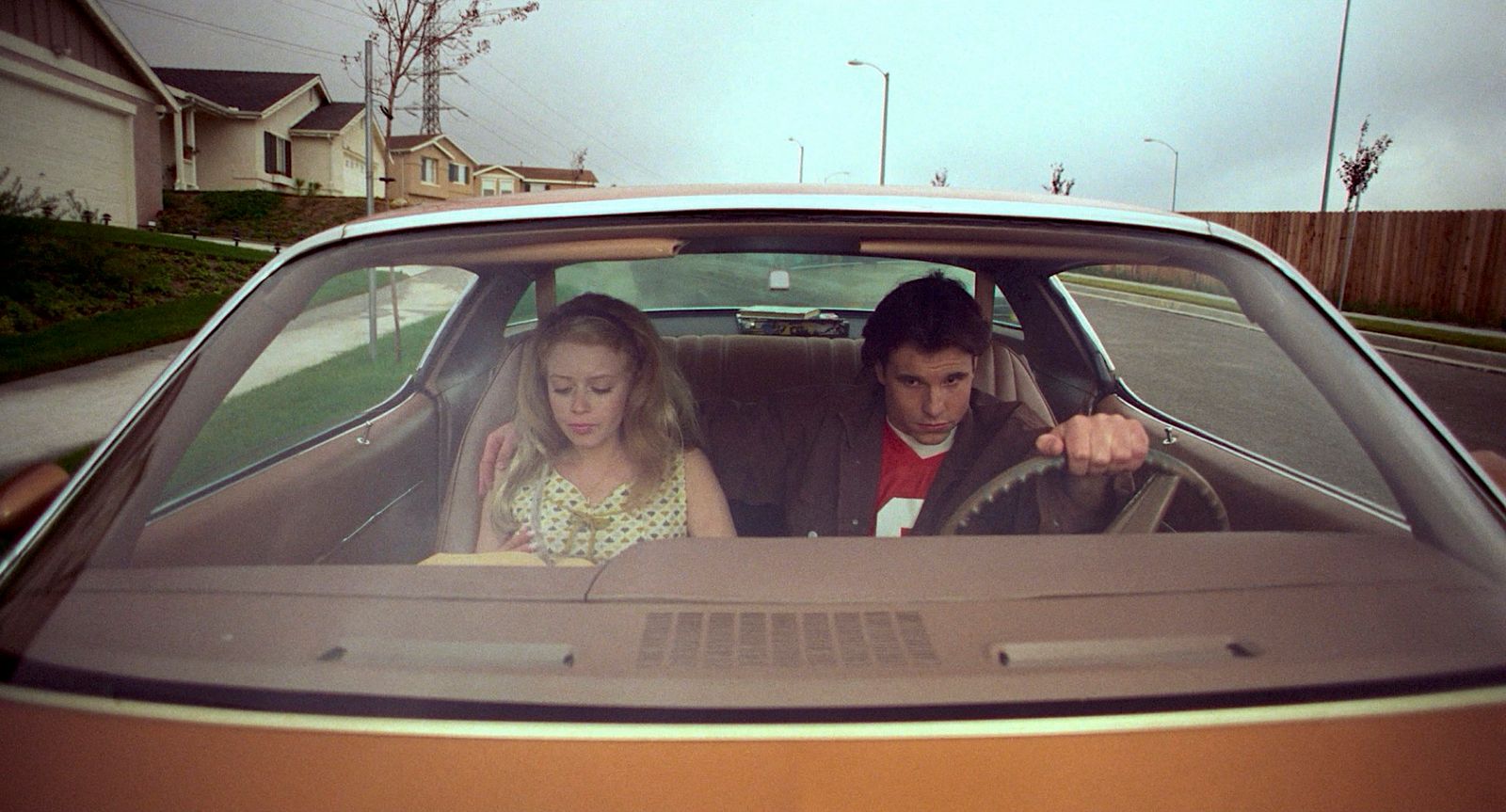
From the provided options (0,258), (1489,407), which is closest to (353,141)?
(0,258)

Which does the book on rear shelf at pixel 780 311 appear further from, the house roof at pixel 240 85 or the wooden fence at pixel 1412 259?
the house roof at pixel 240 85

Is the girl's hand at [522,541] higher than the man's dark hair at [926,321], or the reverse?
the man's dark hair at [926,321]

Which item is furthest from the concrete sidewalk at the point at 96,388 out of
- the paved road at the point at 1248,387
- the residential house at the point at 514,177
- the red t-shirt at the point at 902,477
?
the residential house at the point at 514,177

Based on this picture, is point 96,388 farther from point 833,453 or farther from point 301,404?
point 833,453

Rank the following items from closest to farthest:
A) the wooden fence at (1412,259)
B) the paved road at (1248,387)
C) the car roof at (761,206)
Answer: the car roof at (761,206) < the paved road at (1248,387) < the wooden fence at (1412,259)

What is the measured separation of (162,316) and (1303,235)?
22.0 meters

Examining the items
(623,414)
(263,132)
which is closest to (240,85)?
(263,132)

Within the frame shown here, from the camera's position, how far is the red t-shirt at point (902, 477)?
2197mm

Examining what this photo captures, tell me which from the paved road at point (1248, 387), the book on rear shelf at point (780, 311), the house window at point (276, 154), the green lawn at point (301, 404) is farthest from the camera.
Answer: the house window at point (276, 154)

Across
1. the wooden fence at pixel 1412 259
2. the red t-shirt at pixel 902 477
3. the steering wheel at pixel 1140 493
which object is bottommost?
the red t-shirt at pixel 902 477

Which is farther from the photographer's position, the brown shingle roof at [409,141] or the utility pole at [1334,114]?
the brown shingle roof at [409,141]

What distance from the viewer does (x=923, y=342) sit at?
2236 mm

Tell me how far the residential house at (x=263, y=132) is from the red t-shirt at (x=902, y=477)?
103ft

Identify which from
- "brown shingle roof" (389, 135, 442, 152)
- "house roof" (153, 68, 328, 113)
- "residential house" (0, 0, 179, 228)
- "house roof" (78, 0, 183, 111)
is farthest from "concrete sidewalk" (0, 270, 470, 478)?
"brown shingle roof" (389, 135, 442, 152)
